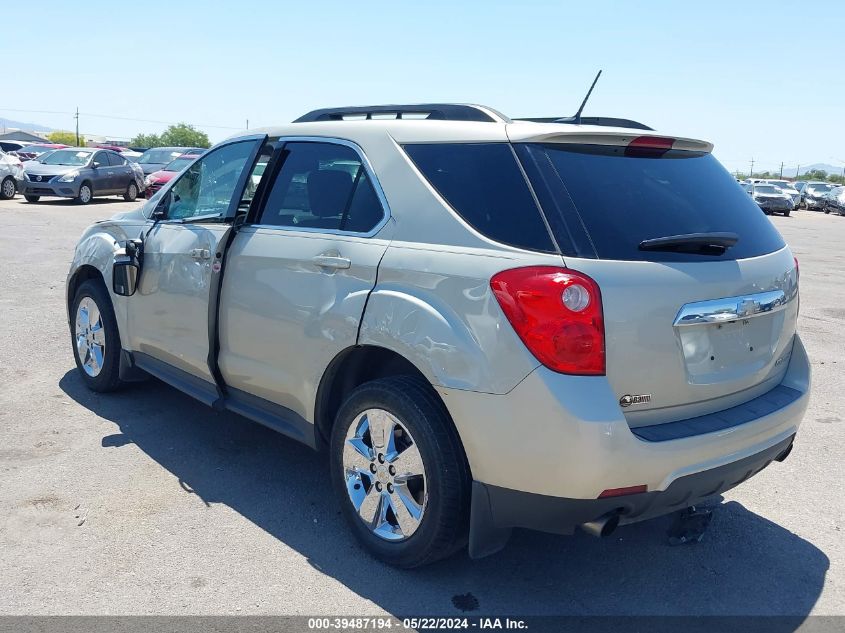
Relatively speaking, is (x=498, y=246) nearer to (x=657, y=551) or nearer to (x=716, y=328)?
(x=716, y=328)

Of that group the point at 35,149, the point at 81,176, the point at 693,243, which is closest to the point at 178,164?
the point at 81,176

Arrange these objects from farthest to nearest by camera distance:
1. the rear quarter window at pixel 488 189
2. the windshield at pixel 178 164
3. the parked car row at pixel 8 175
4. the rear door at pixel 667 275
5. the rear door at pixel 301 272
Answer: the parked car row at pixel 8 175 < the windshield at pixel 178 164 < the rear door at pixel 301 272 < the rear quarter window at pixel 488 189 < the rear door at pixel 667 275

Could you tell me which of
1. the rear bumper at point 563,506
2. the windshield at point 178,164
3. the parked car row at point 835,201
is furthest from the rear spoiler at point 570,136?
the parked car row at point 835,201

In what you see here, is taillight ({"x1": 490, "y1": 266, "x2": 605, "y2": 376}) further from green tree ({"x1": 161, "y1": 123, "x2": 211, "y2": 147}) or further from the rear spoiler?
green tree ({"x1": 161, "y1": 123, "x2": 211, "y2": 147})

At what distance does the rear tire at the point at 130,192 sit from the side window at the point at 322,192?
2202cm

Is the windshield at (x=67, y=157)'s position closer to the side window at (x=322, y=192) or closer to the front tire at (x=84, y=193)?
the front tire at (x=84, y=193)

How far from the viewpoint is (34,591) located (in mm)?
3195

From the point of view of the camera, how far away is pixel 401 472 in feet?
10.9

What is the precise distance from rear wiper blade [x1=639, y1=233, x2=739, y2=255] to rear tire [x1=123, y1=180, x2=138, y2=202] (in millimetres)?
23731

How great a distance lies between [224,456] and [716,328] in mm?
2859

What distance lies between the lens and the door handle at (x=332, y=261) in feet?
11.6

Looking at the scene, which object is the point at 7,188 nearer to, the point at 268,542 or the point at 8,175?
the point at 8,175

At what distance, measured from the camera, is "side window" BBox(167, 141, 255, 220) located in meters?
4.55

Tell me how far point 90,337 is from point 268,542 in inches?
105
